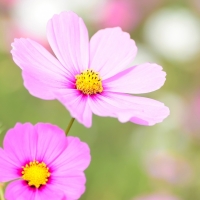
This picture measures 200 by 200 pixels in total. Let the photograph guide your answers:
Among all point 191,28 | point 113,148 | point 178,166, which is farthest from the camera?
point 191,28

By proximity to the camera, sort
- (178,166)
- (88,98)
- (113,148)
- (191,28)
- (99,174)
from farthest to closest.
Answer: (191,28) → (113,148) → (99,174) → (178,166) → (88,98)

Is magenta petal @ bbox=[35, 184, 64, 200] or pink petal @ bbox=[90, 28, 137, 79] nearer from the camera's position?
magenta petal @ bbox=[35, 184, 64, 200]

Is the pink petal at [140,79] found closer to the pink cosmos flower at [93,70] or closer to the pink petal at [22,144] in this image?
the pink cosmos flower at [93,70]

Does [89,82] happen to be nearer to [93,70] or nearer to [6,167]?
[93,70]

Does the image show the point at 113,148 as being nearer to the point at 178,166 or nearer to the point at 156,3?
the point at 178,166

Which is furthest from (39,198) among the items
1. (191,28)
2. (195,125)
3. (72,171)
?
(191,28)

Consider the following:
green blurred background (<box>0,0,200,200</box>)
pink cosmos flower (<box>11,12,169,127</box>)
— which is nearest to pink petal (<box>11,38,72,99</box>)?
pink cosmos flower (<box>11,12,169,127</box>)

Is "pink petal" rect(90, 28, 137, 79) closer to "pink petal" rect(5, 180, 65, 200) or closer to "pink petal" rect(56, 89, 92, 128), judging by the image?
"pink petal" rect(56, 89, 92, 128)
